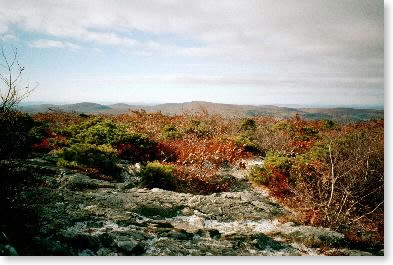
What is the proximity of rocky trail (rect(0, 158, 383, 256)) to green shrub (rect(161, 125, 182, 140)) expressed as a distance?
11.6ft

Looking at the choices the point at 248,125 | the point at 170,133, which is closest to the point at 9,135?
the point at 170,133

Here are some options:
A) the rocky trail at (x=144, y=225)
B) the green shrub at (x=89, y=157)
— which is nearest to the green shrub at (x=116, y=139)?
the green shrub at (x=89, y=157)

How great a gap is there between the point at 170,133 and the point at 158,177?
3.10m

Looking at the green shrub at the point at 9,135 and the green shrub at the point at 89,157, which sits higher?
the green shrub at the point at 9,135

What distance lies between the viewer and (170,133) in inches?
361

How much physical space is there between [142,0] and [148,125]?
16.7ft

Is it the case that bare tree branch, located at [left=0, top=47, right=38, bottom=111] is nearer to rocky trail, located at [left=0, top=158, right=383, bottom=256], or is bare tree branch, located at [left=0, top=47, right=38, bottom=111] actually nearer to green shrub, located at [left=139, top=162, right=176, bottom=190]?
rocky trail, located at [left=0, top=158, right=383, bottom=256]

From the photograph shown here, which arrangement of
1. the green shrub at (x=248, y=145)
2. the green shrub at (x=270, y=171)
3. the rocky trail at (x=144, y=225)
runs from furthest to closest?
the green shrub at (x=248, y=145) < the green shrub at (x=270, y=171) < the rocky trail at (x=144, y=225)

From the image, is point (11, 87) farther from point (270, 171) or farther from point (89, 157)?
A: point (270, 171)

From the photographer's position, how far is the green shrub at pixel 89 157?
20.1ft

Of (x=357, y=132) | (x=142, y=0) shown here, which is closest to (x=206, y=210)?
(x=357, y=132)

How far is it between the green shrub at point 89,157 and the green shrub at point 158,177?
676 millimetres

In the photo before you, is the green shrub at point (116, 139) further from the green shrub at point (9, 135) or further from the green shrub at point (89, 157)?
the green shrub at point (9, 135)

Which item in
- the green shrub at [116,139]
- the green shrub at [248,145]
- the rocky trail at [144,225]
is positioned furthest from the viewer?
the green shrub at [248,145]
